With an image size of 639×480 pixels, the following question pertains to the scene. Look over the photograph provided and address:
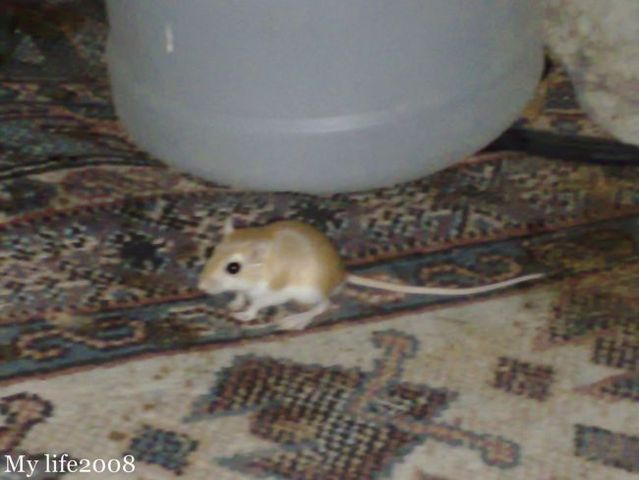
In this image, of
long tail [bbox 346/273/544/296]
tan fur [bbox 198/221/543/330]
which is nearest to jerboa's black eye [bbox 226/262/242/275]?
tan fur [bbox 198/221/543/330]

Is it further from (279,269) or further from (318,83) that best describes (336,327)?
(318,83)

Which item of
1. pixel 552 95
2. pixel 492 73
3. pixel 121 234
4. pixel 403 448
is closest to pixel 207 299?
pixel 121 234

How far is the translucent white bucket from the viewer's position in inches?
35.7

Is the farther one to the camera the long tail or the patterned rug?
the long tail

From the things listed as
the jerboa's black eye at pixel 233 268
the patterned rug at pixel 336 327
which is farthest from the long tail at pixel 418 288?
the jerboa's black eye at pixel 233 268

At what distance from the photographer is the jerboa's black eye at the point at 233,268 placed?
894mm

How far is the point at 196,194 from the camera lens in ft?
3.53

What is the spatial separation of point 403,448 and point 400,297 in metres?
0.18

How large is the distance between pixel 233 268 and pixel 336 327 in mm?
110

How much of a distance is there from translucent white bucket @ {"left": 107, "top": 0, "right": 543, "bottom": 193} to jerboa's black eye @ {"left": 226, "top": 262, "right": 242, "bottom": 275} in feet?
0.42

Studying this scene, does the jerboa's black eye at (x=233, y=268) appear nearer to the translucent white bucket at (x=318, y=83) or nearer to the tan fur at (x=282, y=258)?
the tan fur at (x=282, y=258)

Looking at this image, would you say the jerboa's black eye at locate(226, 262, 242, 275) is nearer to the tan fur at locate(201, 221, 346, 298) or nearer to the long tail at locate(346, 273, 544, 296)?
the tan fur at locate(201, 221, 346, 298)

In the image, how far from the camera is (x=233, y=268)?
0.89 metres

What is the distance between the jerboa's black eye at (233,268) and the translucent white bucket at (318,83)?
5.1 inches
